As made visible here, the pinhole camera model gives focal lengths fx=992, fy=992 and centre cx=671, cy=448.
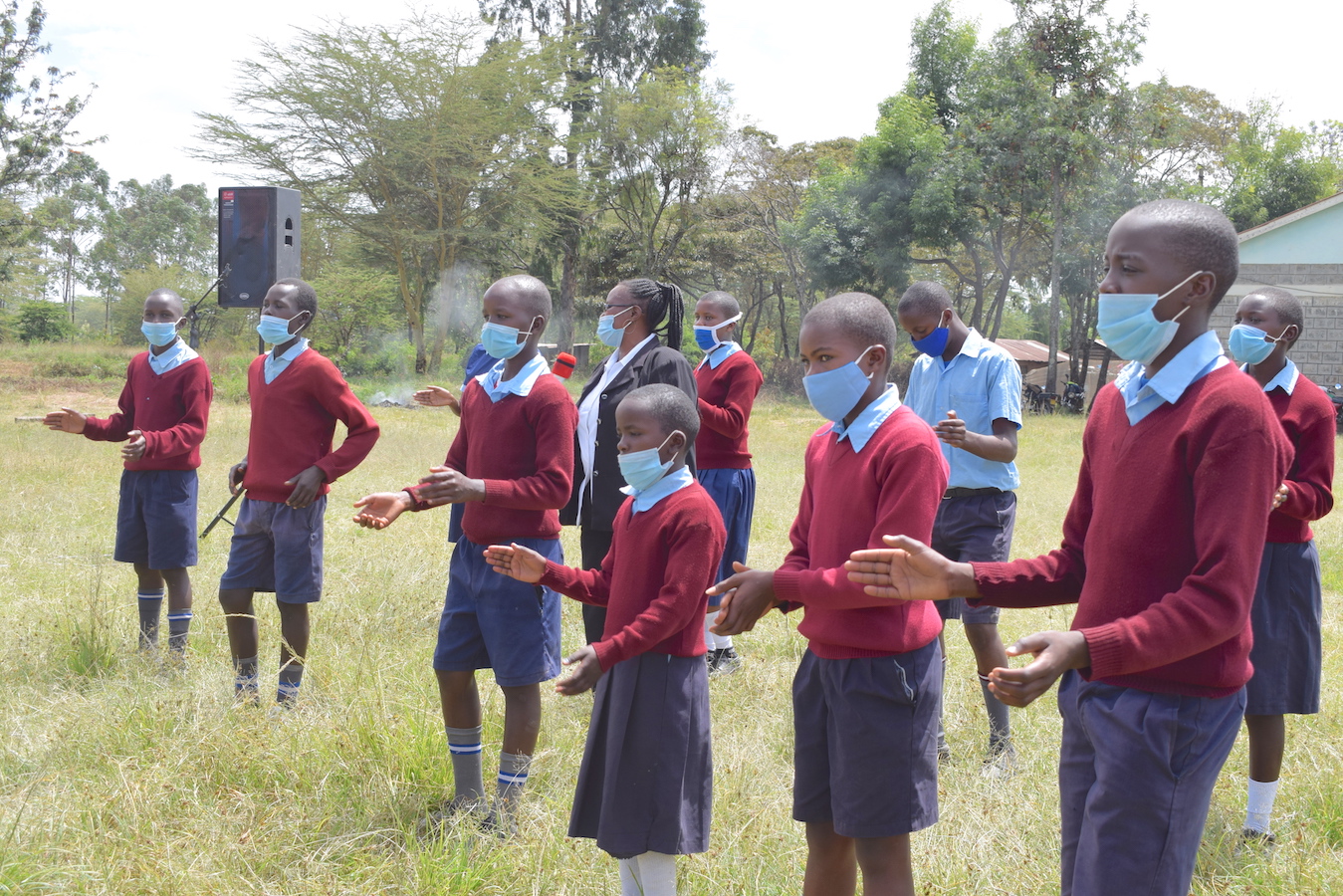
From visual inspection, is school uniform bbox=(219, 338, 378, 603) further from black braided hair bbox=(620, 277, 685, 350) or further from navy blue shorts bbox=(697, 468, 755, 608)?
navy blue shorts bbox=(697, 468, 755, 608)

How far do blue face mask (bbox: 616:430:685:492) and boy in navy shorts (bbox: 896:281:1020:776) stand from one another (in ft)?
5.70

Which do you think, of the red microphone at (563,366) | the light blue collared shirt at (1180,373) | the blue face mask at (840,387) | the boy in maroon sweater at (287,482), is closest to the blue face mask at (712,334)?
the red microphone at (563,366)

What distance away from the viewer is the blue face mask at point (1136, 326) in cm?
193

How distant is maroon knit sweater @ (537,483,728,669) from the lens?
2486mm

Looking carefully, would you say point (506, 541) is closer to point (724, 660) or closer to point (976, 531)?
point (976, 531)

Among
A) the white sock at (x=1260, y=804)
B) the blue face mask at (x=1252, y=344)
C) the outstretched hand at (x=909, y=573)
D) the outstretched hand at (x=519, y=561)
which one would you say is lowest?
the white sock at (x=1260, y=804)

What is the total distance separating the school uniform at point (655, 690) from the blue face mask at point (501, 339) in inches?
40.9

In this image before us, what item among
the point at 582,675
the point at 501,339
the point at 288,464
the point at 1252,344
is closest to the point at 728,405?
the point at 501,339

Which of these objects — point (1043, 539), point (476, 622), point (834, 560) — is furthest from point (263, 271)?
point (1043, 539)

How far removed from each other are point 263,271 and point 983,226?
76.8 ft

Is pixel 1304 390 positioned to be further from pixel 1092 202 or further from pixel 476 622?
pixel 1092 202

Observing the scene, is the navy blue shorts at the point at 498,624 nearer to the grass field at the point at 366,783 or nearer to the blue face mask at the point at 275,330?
the grass field at the point at 366,783

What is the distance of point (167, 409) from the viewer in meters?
5.07

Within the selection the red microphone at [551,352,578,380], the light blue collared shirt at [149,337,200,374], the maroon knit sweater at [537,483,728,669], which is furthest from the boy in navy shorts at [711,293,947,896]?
the light blue collared shirt at [149,337,200,374]
